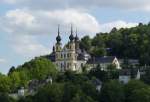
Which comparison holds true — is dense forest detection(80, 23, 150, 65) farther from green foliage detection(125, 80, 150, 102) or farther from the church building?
green foliage detection(125, 80, 150, 102)

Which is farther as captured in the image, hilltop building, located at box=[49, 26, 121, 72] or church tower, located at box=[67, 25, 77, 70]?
church tower, located at box=[67, 25, 77, 70]

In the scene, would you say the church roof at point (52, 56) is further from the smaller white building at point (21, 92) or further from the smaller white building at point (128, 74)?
the smaller white building at point (128, 74)

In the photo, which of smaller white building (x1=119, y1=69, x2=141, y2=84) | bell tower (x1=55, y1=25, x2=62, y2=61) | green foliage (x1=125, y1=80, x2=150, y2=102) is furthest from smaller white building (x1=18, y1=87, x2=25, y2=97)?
bell tower (x1=55, y1=25, x2=62, y2=61)

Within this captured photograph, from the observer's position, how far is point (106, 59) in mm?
131125

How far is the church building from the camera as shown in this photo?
13338cm

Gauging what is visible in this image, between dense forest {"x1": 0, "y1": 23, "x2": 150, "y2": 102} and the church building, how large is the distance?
3.73m

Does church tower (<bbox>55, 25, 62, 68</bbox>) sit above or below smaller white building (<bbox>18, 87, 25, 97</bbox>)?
above

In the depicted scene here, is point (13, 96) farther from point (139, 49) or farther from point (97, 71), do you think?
→ point (139, 49)

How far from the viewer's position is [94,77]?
365 ft

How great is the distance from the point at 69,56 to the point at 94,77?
24.4 m

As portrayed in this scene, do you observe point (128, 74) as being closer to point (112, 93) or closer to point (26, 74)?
point (26, 74)

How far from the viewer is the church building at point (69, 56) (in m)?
133

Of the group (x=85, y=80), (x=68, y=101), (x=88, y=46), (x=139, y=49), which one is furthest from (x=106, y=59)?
(x=68, y=101)

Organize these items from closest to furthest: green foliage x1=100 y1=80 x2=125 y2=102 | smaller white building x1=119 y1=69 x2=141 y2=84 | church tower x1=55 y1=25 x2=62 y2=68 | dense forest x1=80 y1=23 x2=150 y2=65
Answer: green foliage x1=100 y1=80 x2=125 y2=102 → smaller white building x1=119 y1=69 x2=141 y2=84 → dense forest x1=80 y1=23 x2=150 y2=65 → church tower x1=55 y1=25 x2=62 y2=68
